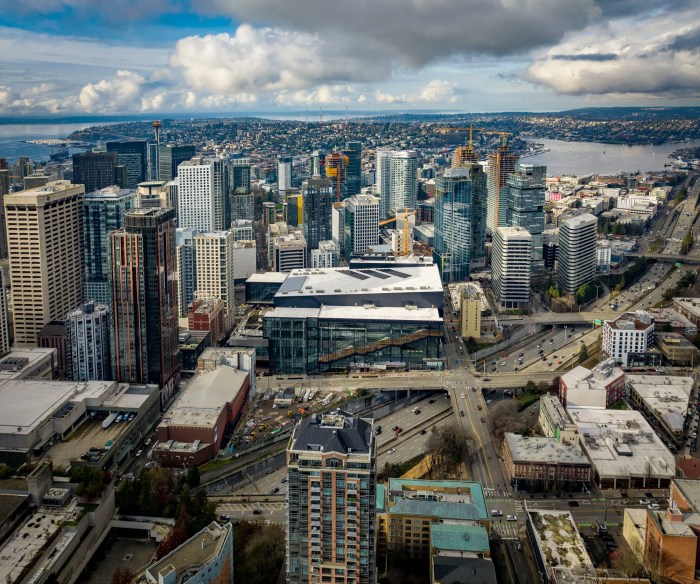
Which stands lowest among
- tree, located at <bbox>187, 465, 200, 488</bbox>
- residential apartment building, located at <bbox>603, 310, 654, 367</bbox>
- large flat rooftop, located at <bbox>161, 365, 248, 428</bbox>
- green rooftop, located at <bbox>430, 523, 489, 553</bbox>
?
tree, located at <bbox>187, 465, 200, 488</bbox>

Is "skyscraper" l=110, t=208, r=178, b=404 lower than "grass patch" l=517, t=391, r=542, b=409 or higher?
higher

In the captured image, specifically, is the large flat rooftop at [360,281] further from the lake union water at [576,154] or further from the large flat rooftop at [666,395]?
the lake union water at [576,154]

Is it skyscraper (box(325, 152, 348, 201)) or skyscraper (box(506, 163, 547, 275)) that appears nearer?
skyscraper (box(506, 163, 547, 275))

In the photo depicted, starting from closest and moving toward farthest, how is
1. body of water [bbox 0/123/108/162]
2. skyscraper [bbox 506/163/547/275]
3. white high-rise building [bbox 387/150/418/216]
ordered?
skyscraper [bbox 506/163/547/275] → body of water [bbox 0/123/108/162] → white high-rise building [bbox 387/150/418/216]

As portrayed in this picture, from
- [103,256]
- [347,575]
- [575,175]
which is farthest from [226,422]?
[575,175]

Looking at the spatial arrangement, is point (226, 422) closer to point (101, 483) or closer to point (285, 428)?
point (285, 428)

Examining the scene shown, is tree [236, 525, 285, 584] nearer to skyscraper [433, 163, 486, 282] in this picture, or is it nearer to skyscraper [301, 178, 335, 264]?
skyscraper [433, 163, 486, 282]

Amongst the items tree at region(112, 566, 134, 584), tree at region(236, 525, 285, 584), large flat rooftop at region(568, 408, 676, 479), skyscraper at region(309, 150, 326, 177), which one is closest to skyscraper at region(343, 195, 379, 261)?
skyscraper at region(309, 150, 326, 177)
